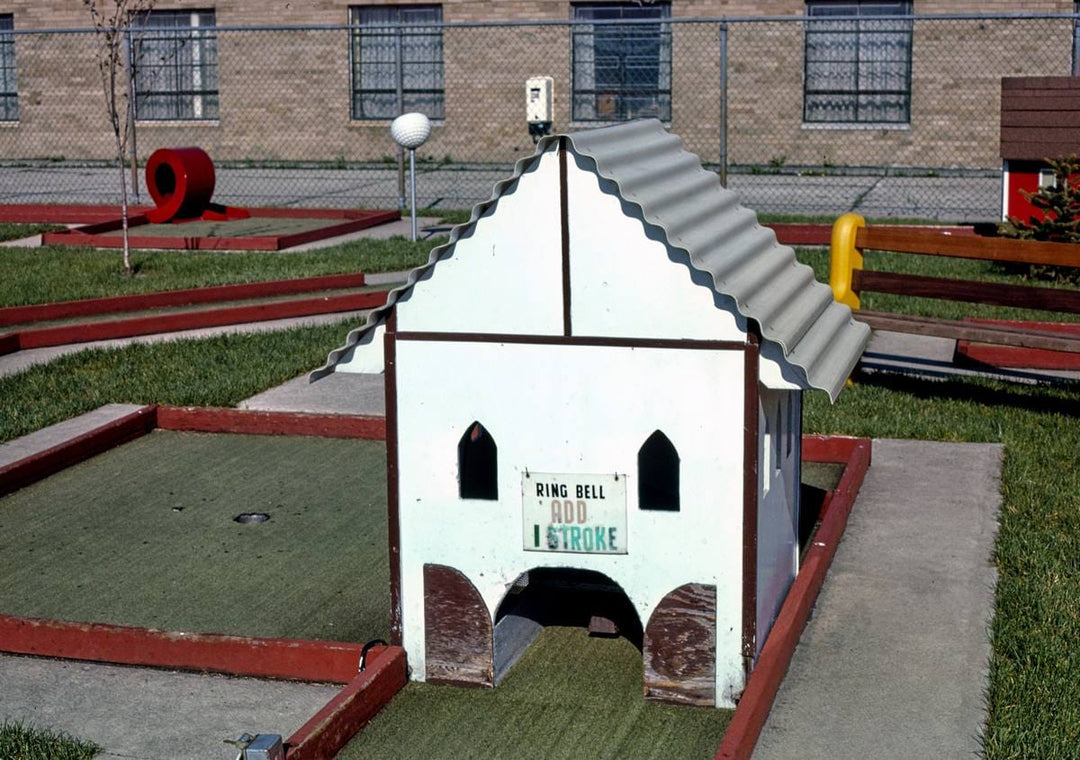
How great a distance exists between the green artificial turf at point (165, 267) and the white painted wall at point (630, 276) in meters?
8.03

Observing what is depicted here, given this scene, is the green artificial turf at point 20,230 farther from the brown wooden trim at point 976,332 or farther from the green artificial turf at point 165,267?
the brown wooden trim at point 976,332

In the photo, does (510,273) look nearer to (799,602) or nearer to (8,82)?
(799,602)

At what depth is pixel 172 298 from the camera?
11.8 metres

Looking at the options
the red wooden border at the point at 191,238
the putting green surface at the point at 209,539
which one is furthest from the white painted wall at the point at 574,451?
the red wooden border at the point at 191,238

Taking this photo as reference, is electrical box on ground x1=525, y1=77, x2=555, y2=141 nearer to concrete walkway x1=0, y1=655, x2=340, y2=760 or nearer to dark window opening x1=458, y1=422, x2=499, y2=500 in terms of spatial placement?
dark window opening x1=458, y1=422, x2=499, y2=500

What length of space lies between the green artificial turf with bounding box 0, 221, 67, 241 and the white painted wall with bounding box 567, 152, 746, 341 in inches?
501

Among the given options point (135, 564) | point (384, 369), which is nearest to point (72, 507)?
point (135, 564)

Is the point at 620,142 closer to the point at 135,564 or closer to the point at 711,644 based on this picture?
the point at 711,644

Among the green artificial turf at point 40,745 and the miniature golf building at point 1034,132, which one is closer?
the green artificial turf at point 40,745

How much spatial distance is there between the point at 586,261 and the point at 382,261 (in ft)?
30.5

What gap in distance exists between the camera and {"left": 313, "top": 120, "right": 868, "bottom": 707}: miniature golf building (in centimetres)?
458

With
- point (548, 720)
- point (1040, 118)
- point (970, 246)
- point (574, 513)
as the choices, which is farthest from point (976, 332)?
point (1040, 118)

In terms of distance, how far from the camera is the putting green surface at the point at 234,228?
1605 cm

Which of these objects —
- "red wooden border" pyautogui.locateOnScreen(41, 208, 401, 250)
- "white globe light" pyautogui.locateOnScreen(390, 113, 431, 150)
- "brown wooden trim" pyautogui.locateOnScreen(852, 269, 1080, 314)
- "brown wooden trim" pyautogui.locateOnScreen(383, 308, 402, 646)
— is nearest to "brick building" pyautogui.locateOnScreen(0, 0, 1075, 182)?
"red wooden border" pyautogui.locateOnScreen(41, 208, 401, 250)
